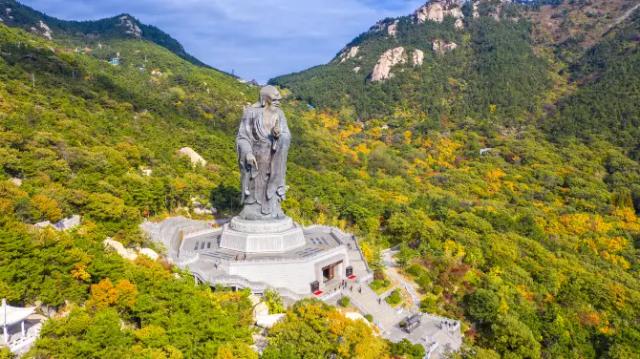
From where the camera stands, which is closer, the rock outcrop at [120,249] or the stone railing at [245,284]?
the stone railing at [245,284]

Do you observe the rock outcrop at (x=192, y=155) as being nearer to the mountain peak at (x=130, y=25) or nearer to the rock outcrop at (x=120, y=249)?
the rock outcrop at (x=120, y=249)

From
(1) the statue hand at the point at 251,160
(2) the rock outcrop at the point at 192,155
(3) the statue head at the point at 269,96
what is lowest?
(2) the rock outcrop at the point at 192,155

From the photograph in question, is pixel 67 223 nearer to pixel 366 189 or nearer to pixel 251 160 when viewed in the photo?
pixel 251 160

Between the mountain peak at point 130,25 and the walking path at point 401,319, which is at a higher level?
the mountain peak at point 130,25

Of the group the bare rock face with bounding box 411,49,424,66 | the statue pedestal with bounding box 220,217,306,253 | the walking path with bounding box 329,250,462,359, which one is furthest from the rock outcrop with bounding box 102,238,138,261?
the bare rock face with bounding box 411,49,424,66

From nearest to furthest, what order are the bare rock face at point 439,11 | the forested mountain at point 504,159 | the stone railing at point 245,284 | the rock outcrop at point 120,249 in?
the stone railing at point 245,284, the rock outcrop at point 120,249, the forested mountain at point 504,159, the bare rock face at point 439,11

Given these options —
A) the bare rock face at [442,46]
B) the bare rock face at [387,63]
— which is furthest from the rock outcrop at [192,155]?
the bare rock face at [442,46]

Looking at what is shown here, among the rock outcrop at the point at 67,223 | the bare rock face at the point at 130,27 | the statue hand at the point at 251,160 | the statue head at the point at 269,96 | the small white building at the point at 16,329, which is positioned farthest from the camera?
the bare rock face at the point at 130,27
